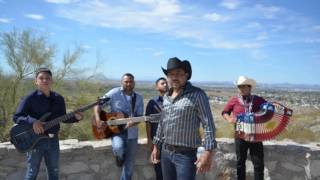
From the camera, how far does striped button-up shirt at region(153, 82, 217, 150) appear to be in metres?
3.92

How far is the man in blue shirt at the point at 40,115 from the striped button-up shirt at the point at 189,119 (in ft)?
5.68

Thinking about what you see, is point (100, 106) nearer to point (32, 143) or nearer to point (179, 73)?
point (32, 143)

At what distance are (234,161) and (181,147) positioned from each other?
2952mm

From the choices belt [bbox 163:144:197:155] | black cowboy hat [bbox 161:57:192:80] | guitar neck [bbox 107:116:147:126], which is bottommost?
belt [bbox 163:144:197:155]

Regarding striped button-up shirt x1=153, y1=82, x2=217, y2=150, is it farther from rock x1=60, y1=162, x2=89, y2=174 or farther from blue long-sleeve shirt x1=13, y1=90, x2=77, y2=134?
rock x1=60, y1=162, x2=89, y2=174

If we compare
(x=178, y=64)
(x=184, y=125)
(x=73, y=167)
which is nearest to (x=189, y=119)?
(x=184, y=125)

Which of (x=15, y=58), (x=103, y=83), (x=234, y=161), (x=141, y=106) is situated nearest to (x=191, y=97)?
(x=141, y=106)

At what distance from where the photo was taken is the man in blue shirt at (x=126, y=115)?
5770 millimetres

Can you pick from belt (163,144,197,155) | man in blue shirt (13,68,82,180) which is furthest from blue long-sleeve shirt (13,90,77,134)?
belt (163,144,197,155)

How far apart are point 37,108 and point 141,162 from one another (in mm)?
2123

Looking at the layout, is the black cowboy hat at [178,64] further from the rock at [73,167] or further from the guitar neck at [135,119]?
the rock at [73,167]

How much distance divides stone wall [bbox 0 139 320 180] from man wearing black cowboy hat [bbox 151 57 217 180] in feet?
7.56

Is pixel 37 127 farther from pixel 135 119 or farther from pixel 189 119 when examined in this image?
pixel 189 119

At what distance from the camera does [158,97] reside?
6.06 m
